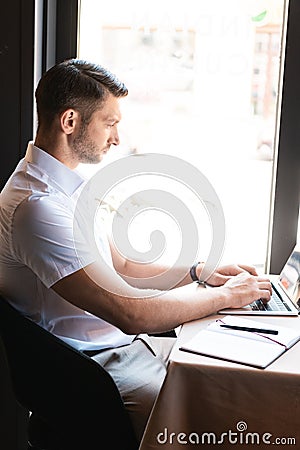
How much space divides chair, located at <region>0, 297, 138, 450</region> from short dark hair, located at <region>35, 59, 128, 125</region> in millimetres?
596

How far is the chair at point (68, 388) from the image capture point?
1541mm

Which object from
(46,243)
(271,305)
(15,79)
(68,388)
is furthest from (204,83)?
(68,388)

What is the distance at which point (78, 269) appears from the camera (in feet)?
5.31

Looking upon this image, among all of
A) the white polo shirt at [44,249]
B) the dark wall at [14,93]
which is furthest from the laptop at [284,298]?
the dark wall at [14,93]

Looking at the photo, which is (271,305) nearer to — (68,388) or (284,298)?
(284,298)

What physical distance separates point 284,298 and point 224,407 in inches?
24.2

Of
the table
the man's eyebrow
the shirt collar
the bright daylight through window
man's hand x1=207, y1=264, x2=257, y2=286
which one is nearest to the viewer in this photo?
the table

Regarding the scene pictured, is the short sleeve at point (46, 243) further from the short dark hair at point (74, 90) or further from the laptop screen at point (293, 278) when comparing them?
the laptop screen at point (293, 278)

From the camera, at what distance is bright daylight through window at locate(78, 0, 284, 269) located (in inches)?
97.0

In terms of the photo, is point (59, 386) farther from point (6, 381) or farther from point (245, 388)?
point (6, 381)

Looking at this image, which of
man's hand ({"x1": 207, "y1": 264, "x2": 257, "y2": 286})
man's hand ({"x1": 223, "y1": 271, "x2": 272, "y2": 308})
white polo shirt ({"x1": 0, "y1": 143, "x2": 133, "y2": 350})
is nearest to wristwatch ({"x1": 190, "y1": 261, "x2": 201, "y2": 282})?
man's hand ({"x1": 207, "y1": 264, "x2": 257, "y2": 286})

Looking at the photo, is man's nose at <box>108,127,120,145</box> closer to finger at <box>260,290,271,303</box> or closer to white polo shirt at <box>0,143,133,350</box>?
white polo shirt at <box>0,143,133,350</box>

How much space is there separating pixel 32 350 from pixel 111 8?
1.47m

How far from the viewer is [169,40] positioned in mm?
2482
